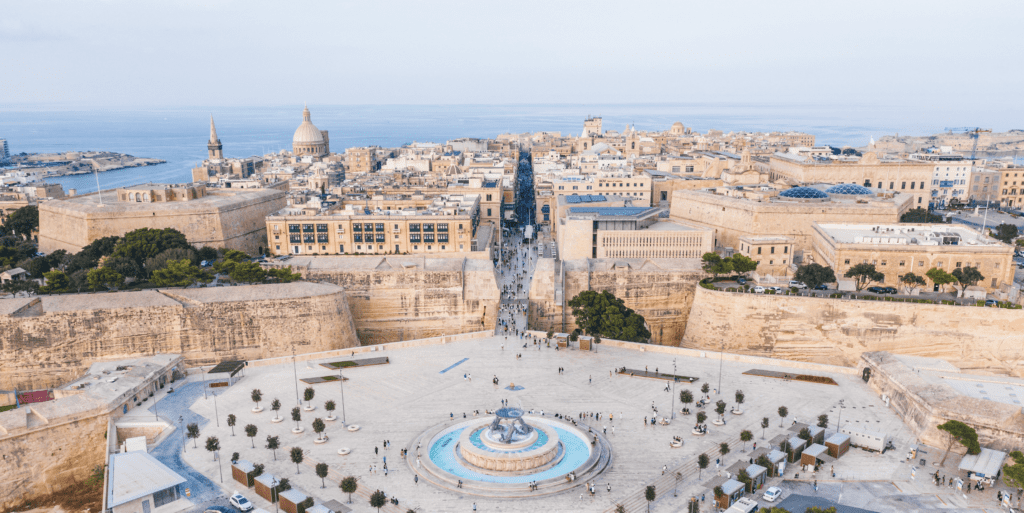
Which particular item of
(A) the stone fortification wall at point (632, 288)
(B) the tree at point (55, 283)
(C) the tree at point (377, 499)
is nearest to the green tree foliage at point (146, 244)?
(B) the tree at point (55, 283)

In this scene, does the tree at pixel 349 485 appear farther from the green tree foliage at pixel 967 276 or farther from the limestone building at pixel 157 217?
the limestone building at pixel 157 217

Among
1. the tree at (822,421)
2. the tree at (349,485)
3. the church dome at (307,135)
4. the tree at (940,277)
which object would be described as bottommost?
the tree at (349,485)

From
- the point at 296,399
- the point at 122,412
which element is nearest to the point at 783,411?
the point at 296,399

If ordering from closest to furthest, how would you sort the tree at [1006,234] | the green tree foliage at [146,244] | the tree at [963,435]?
the tree at [963,435], the green tree foliage at [146,244], the tree at [1006,234]

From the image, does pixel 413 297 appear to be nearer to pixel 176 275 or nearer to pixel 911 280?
pixel 176 275

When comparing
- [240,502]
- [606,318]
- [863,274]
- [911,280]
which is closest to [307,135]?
[606,318]

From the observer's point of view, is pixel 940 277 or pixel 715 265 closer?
pixel 940 277
